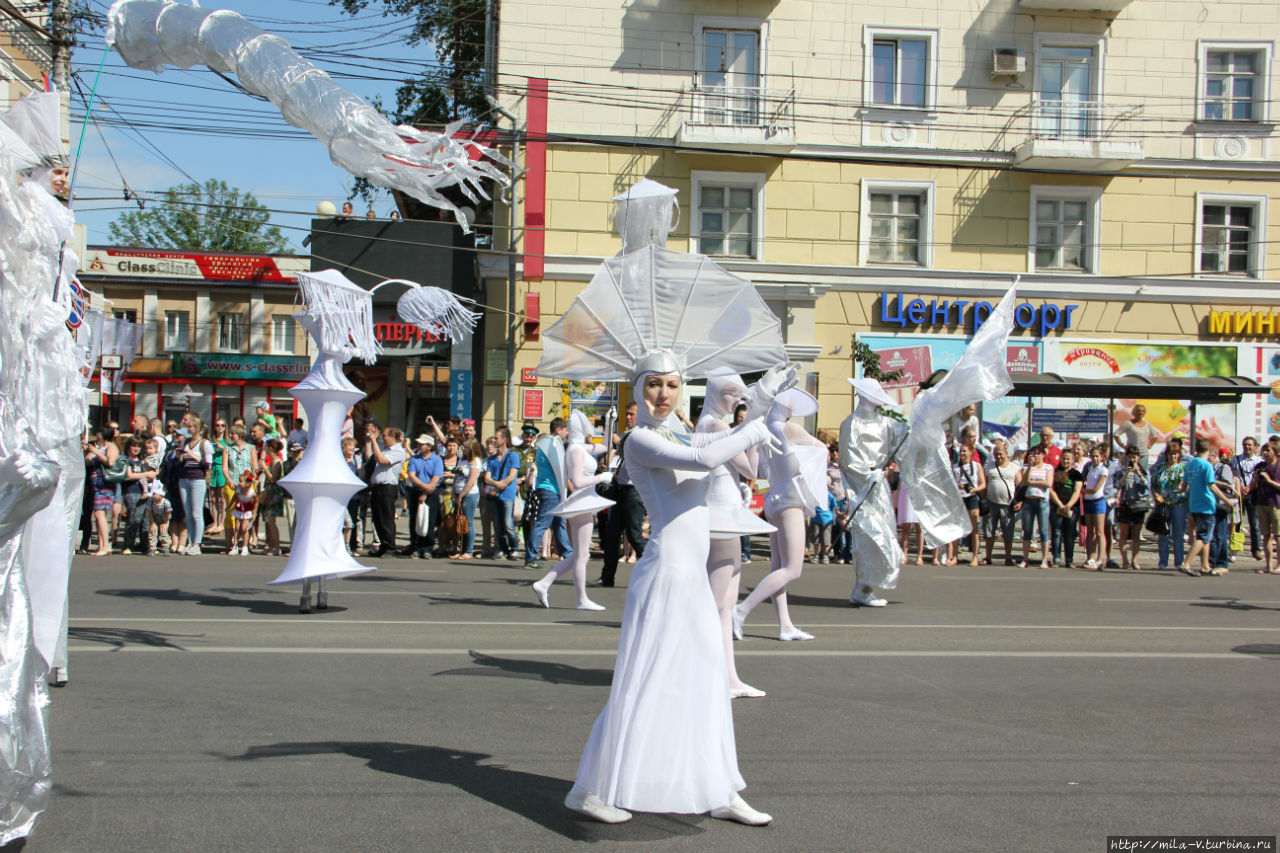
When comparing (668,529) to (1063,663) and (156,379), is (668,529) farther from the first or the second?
(156,379)

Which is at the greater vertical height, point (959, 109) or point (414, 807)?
point (959, 109)

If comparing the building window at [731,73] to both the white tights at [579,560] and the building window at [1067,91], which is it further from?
the white tights at [579,560]

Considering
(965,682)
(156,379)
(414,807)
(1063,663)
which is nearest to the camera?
(414,807)

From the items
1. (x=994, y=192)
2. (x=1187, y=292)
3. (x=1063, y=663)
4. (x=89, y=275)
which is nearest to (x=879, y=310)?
(x=994, y=192)

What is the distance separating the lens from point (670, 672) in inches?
173

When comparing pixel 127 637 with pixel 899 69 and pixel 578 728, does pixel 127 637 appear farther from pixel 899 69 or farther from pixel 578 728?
pixel 899 69

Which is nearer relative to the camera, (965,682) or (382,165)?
(382,165)

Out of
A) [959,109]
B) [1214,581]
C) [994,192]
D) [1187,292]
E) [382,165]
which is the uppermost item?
[959,109]

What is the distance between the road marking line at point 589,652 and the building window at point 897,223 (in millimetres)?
16406

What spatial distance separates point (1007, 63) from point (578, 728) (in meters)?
21.5

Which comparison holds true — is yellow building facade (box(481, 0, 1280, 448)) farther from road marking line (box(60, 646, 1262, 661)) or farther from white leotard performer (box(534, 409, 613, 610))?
road marking line (box(60, 646, 1262, 661))

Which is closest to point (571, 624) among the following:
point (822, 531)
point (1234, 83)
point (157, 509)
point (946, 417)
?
point (946, 417)

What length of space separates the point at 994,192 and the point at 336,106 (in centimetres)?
2041

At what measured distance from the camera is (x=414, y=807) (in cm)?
462
